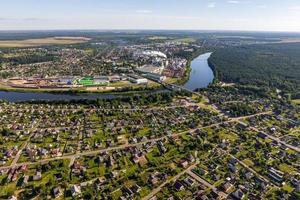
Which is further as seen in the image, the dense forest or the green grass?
the dense forest

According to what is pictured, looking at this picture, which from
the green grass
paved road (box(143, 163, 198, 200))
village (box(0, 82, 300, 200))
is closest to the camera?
paved road (box(143, 163, 198, 200))

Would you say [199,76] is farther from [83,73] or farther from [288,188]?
[288,188]

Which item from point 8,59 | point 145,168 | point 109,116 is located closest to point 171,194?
point 145,168

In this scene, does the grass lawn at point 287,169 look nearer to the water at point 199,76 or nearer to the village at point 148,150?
the village at point 148,150

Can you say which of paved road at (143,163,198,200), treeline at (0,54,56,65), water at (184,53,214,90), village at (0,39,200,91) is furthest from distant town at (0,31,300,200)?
treeline at (0,54,56,65)

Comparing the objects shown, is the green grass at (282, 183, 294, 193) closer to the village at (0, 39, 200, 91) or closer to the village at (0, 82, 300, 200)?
the village at (0, 82, 300, 200)

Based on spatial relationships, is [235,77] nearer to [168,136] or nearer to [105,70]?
[105,70]

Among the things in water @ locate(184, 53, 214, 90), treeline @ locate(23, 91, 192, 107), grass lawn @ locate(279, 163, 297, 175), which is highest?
treeline @ locate(23, 91, 192, 107)
